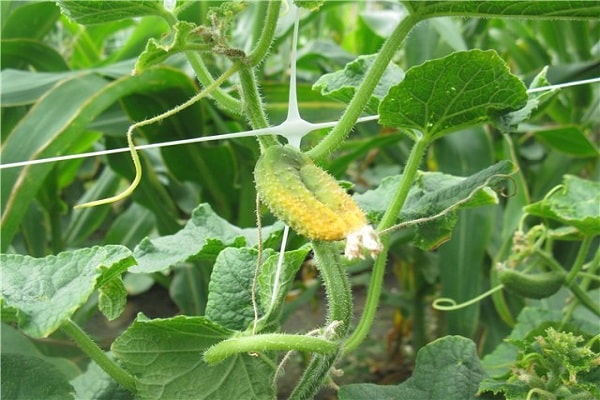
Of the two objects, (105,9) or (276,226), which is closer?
(105,9)

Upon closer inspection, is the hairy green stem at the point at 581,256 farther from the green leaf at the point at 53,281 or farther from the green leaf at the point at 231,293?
the green leaf at the point at 53,281

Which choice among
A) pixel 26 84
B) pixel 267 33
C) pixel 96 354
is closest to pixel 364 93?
pixel 267 33

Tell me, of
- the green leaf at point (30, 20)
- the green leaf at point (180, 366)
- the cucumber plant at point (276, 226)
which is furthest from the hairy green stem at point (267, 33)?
the green leaf at point (30, 20)

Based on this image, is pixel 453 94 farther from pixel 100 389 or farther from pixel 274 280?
pixel 100 389

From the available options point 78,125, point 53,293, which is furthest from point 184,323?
point 78,125

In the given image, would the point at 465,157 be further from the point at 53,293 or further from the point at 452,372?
the point at 53,293
